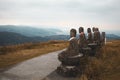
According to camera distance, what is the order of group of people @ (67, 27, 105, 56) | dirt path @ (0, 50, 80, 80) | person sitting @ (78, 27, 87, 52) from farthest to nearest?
person sitting @ (78, 27, 87, 52)
group of people @ (67, 27, 105, 56)
dirt path @ (0, 50, 80, 80)

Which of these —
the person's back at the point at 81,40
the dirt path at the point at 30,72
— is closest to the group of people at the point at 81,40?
the person's back at the point at 81,40

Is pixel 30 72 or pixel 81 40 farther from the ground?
pixel 81 40

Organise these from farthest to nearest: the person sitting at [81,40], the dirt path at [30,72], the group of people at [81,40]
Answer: the person sitting at [81,40], the group of people at [81,40], the dirt path at [30,72]

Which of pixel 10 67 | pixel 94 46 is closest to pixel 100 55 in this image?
pixel 94 46

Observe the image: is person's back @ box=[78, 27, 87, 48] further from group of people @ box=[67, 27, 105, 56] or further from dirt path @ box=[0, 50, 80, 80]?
dirt path @ box=[0, 50, 80, 80]

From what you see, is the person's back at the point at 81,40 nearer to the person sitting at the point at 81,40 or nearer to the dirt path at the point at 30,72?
the person sitting at the point at 81,40

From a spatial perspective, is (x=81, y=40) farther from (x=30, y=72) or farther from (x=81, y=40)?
(x=30, y=72)

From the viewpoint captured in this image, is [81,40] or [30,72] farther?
[81,40]

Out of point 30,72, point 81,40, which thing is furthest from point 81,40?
point 30,72

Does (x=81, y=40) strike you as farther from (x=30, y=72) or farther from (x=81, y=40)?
(x=30, y=72)

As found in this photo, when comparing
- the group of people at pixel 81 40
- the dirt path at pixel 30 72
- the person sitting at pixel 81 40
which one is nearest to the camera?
the dirt path at pixel 30 72

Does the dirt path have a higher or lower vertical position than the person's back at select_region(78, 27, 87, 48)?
lower

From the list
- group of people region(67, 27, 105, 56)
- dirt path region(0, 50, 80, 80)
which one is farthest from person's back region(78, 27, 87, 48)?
dirt path region(0, 50, 80, 80)

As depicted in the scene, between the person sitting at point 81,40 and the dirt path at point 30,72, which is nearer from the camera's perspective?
the dirt path at point 30,72
